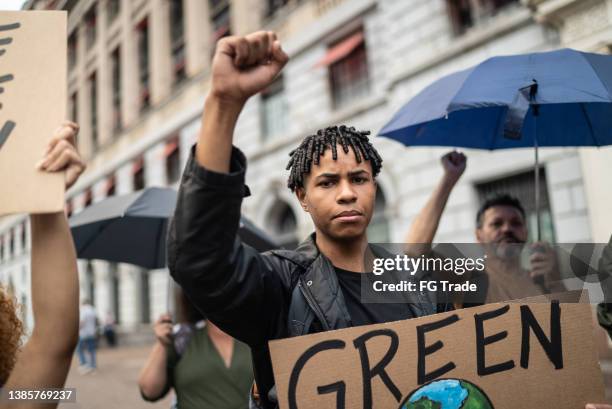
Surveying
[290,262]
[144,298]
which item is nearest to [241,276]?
[290,262]

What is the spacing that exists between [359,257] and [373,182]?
0.74ft

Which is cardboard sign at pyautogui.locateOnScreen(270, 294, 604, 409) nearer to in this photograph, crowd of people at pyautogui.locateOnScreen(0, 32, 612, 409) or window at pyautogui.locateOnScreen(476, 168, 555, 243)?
crowd of people at pyautogui.locateOnScreen(0, 32, 612, 409)

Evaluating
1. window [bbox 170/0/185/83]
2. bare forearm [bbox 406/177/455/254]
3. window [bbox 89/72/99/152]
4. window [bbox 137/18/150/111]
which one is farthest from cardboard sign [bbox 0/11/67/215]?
window [bbox 89/72/99/152]

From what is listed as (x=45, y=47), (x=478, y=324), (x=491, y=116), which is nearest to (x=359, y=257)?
(x=478, y=324)

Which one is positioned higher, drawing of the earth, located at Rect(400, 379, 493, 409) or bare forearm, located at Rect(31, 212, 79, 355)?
bare forearm, located at Rect(31, 212, 79, 355)

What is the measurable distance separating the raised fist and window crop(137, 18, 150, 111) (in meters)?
18.3

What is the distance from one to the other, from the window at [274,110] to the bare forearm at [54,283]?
11.4 m

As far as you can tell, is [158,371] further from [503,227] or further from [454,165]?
[503,227]

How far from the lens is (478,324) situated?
4.81ft

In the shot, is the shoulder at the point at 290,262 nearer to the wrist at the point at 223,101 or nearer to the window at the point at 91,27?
the wrist at the point at 223,101

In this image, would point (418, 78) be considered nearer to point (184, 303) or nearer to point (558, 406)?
point (184, 303)

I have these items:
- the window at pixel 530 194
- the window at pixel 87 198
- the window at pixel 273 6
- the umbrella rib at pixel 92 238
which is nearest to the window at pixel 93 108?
the window at pixel 87 198

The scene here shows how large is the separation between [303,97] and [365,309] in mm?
10694

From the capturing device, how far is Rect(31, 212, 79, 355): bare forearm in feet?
4.22
